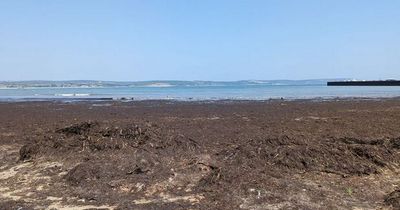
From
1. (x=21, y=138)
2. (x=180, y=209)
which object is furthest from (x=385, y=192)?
(x=21, y=138)

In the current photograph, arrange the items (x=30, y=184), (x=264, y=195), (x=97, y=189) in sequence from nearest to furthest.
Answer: (x=264, y=195) < (x=97, y=189) < (x=30, y=184)

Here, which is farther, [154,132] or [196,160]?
[154,132]

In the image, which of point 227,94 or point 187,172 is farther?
point 227,94

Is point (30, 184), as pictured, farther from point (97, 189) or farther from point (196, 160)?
point (196, 160)

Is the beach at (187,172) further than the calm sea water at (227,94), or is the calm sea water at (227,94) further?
the calm sea water at (227,94)

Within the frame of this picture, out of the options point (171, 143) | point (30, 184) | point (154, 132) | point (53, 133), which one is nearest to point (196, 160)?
point (171, 143)

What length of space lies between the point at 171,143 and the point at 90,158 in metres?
2.02

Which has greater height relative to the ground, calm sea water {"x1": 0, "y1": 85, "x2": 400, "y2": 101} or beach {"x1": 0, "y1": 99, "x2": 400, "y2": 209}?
beach {"x1": 0, "y1": 99, "x2": 400, "y2": 209}

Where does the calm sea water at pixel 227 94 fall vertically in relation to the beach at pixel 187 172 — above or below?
below

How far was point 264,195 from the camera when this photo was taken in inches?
338

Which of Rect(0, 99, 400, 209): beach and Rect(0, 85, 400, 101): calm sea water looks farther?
Rect(0, 85, 400, 101): calm sea water

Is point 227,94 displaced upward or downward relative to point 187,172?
downward

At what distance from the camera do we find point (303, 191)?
8.80 metres

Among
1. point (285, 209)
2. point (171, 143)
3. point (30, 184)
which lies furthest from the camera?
point (171, 143)
